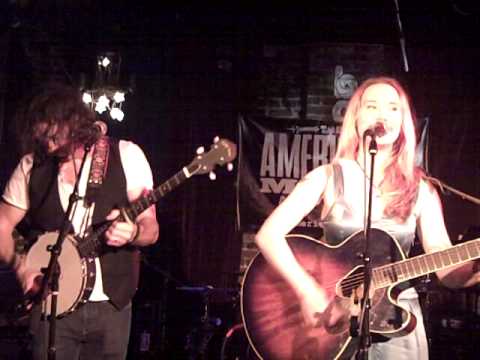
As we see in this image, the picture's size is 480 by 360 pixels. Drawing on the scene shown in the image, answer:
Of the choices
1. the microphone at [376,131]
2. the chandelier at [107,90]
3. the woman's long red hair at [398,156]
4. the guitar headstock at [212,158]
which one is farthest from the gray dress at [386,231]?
the chandelier at [107,90]

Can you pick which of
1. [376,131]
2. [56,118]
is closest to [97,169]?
[56,118]

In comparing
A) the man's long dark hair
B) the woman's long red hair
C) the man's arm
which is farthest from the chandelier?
the woman's long red hair

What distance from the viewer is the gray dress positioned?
347 cm

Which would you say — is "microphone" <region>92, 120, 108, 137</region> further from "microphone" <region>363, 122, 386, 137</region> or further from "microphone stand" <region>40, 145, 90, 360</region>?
"microphone" <region>363, 122, 386, 137</region>

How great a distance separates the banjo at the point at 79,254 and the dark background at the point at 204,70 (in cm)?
303

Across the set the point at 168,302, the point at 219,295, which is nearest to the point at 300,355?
the point at 219,295

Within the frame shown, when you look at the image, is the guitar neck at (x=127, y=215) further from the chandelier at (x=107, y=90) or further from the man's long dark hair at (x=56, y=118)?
the chandelier at (x=107, y=90)

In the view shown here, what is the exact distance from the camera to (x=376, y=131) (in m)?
3.72

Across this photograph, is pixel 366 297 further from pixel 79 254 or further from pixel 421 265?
pixel 79 254

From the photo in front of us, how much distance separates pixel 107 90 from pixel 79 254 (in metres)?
3.62

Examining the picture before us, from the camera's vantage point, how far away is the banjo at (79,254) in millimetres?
3631

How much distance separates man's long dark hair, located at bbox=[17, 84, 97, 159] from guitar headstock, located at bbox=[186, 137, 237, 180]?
23.4 inches

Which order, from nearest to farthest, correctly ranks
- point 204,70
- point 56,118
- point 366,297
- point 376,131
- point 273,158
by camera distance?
point 366,297
point 376,131
point 56,118
point 273,158
point 204,70

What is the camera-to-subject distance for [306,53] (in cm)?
715
